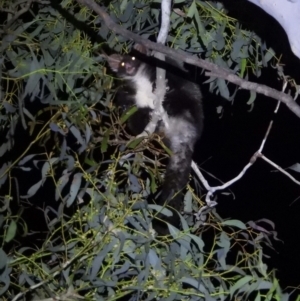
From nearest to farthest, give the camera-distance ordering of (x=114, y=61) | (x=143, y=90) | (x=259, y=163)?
(x=114, y=61), (x=143, y=90), (x=259, y=163)

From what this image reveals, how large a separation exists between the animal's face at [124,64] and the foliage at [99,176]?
5 cm

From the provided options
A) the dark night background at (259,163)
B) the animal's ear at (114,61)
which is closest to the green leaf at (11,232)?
the animal's ear at (114,61)

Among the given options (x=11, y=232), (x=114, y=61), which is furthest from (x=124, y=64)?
(x=11, y=232)

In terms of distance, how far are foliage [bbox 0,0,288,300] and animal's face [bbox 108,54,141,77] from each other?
0.18 feet

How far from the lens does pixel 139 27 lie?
8.57 ft

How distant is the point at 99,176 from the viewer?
2.52 m

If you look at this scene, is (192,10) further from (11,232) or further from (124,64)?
(11,232)

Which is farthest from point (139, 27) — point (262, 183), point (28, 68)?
point (262, 183)

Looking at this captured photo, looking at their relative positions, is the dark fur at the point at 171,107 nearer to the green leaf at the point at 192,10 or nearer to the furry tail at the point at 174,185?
the furry tail at the point at 174,185

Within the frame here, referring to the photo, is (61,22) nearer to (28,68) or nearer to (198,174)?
(28,68)

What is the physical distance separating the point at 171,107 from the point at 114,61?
282 millimetres

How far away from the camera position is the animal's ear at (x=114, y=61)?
105 inches

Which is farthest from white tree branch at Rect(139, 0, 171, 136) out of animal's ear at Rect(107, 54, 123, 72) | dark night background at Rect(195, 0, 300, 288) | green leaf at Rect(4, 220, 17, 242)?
dark night background at Rect(195, 0, 300, 288)

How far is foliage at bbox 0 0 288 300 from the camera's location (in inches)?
88.0
